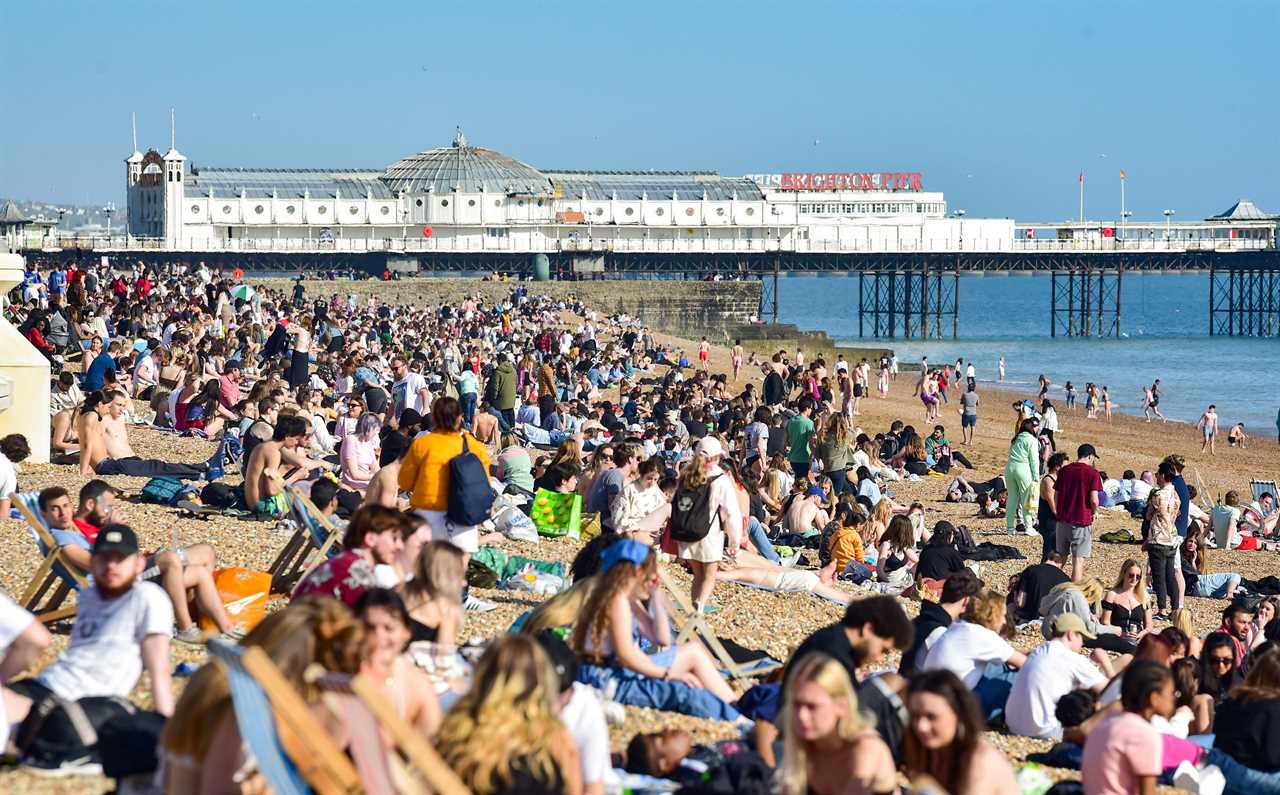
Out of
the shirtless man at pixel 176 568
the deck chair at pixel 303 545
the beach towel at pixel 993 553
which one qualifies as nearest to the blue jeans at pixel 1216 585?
the beach towel at pixel 993 553

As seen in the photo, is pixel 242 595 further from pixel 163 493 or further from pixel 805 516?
pixel 805 516

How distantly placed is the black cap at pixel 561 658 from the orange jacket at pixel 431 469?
2448 mm

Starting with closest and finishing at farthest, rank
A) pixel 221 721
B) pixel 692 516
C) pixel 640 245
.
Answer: pixel 221 721 → pixel 692 516 → pixel 640 245

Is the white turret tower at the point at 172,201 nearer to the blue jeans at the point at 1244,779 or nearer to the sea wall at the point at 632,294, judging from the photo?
the sea wall at the point at 632,294

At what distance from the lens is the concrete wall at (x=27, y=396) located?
1255 centimetres

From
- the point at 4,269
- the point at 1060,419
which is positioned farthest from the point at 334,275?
the point at 4,269

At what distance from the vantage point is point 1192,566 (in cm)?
1245

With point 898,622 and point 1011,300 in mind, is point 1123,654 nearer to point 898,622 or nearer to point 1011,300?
point 898,622

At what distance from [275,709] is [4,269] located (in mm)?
10168

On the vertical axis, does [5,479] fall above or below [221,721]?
above

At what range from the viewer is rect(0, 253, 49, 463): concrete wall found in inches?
494

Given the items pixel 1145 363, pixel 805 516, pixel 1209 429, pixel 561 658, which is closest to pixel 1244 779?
pixel 561 658

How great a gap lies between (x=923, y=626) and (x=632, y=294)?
51699 millimetres

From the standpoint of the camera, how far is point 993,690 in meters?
7.29
